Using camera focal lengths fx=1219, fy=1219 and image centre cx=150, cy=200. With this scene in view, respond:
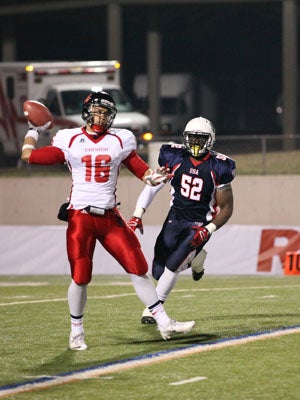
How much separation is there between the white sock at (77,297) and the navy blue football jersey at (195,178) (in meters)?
1.45

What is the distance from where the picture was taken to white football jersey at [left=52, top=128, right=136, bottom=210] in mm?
8570

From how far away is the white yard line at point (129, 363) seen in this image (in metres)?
7.28

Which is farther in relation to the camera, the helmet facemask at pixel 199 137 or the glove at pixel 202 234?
the helmet facemask at pixel 199 137

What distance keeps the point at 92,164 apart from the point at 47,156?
32 cm

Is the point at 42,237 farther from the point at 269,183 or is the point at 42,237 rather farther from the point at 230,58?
the point at 230,58

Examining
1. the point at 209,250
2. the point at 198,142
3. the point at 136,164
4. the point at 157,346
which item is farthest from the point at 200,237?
the point at 209,250

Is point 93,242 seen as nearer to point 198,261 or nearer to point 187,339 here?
point 187,339

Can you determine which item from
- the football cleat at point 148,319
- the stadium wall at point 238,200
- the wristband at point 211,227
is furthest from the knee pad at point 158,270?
the stadium wall at point 238,200

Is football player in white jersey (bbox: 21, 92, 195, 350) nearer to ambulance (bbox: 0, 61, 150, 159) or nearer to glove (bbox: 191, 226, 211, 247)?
glove (bbox: 191, 226, 211, 247)

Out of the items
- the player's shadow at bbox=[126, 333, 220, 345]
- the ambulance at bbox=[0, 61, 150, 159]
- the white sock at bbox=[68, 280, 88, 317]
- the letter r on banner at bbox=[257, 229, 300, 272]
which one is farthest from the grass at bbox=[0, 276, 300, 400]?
the ambulance at bbox=[0, 61, 150, 159]

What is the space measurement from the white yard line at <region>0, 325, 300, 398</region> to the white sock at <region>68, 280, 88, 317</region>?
64 cm

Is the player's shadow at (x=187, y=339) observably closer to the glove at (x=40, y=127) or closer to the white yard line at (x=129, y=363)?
the white yard line at (x=129, y=363)

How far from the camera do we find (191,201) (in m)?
9.63

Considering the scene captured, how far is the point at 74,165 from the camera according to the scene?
8633mm
